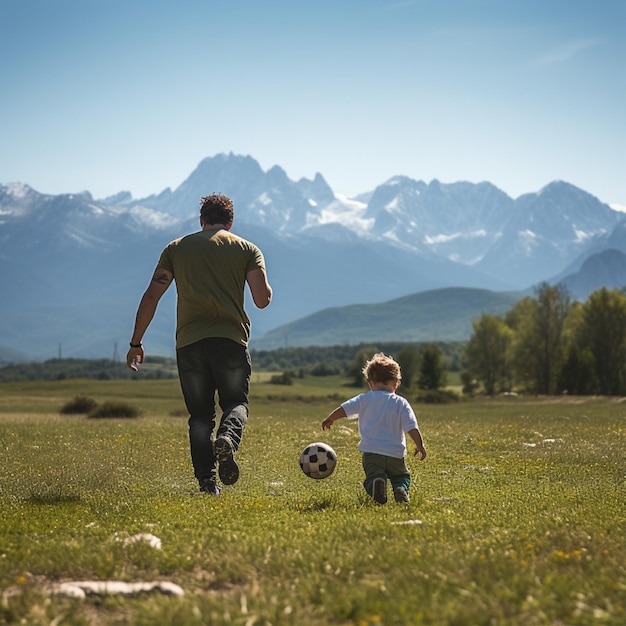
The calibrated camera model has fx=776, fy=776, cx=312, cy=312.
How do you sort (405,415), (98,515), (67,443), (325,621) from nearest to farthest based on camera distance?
(325,621), (98,515), (405,415), (67,443)

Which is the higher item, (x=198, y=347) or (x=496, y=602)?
(x=198, y=347)

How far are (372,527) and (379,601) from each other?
104 inches

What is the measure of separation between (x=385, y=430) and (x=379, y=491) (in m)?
0.93

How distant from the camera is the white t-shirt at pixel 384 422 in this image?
11031 millimetres

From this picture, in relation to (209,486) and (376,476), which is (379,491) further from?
(209,486)

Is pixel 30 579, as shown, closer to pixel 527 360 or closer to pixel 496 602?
pixel 496 602

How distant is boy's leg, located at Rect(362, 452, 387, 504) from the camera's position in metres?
10.6

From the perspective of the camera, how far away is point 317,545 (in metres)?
7.81

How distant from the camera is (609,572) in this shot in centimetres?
659

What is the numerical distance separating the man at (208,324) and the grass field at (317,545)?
1.19 metres

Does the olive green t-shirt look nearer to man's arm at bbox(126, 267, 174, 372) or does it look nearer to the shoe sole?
man's arm at bbox(126, 267, 174, 372)

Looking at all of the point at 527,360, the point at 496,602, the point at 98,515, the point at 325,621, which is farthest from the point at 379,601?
the point at 527,360

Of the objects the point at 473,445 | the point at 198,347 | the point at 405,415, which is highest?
the point at 198,347

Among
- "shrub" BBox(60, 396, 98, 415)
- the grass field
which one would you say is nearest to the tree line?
"shrub" BBox(60, 396, 98, 415)
